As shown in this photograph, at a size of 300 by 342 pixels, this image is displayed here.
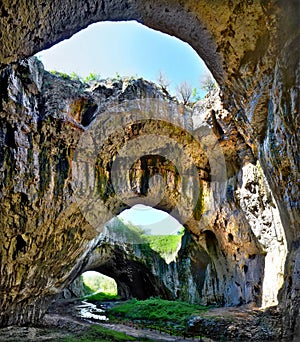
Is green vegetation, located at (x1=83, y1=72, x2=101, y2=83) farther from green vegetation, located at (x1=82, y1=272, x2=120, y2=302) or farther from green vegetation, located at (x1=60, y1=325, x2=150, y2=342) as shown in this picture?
green vegetation, located at (x1=82, y1=272, x2=120, y2=302)

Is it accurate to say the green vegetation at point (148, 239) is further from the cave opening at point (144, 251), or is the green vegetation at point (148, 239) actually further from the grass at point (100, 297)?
the grass at point (100, 297)

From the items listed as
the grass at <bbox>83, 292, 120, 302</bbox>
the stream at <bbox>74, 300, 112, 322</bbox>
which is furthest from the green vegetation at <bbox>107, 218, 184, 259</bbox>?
the grass at <bbox>83, 292, 120, 302</bbox>

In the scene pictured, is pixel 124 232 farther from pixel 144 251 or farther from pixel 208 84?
pixel 208 84

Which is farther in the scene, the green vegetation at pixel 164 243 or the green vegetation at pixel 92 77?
the green vegetation at pixel 164 243

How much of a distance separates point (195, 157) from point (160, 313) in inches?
280

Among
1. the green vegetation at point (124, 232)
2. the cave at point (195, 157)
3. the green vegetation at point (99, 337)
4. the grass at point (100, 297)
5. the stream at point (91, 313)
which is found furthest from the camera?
the grass at point (100, 297)

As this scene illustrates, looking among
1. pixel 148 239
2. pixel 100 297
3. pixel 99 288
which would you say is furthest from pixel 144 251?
pixel 99 288

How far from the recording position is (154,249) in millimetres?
20422

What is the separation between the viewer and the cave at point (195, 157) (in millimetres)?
5004

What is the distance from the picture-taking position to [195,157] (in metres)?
14.1

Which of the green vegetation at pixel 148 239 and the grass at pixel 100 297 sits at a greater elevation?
the green vegetation at pixel 148 239

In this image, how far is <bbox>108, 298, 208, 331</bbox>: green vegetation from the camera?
481 inches

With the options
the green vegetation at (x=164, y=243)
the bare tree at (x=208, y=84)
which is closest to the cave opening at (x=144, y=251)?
the green vegetation at (x=164, y=243)

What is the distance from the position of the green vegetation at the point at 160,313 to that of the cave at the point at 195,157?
2.10m
